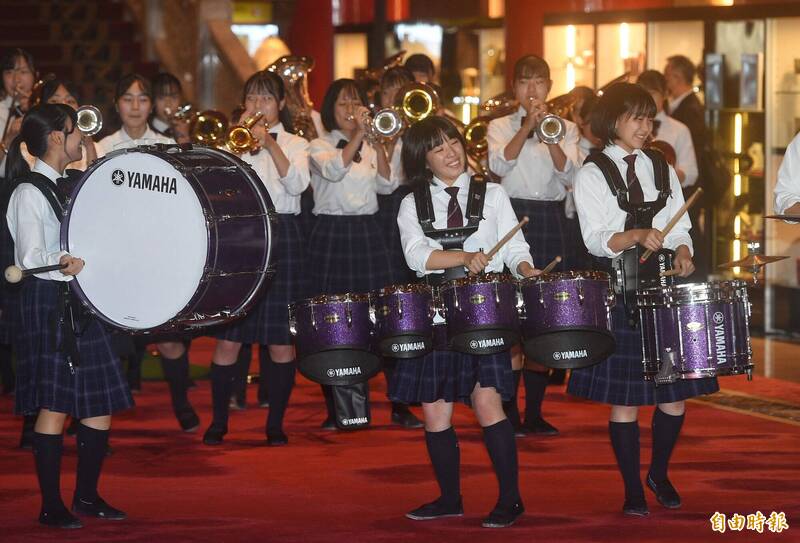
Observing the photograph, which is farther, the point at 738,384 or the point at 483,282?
the point at 738,384

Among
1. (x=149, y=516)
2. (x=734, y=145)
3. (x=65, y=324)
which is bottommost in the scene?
(x=149, y=516)

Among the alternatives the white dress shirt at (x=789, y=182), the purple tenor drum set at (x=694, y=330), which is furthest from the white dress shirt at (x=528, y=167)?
the purple tenor drum set at (x=694, y=330)

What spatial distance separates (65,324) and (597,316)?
5.77ft

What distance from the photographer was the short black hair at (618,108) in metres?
5.08

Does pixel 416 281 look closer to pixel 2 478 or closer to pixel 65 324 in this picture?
pixel 65 324

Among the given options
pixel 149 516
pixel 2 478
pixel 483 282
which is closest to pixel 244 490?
pixel 149 516

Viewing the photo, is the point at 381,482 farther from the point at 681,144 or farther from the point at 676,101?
the point at 676,101

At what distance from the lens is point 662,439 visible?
16.7 feet

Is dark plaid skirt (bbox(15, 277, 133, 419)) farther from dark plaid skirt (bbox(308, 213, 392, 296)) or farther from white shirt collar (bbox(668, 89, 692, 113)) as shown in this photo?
white shirt collar (bbox(668, 89, 692, 113))

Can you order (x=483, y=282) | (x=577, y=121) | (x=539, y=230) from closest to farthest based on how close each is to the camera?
(x=483, y=282), (x=539, y=230), (x=577, y=121)

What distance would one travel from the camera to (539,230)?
690 cm

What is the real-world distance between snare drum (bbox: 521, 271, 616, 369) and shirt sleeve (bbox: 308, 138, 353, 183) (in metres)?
2.10

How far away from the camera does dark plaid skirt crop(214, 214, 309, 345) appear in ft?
21.5

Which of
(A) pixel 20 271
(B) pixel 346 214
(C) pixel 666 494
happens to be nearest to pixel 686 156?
(B) pixel 346 214
